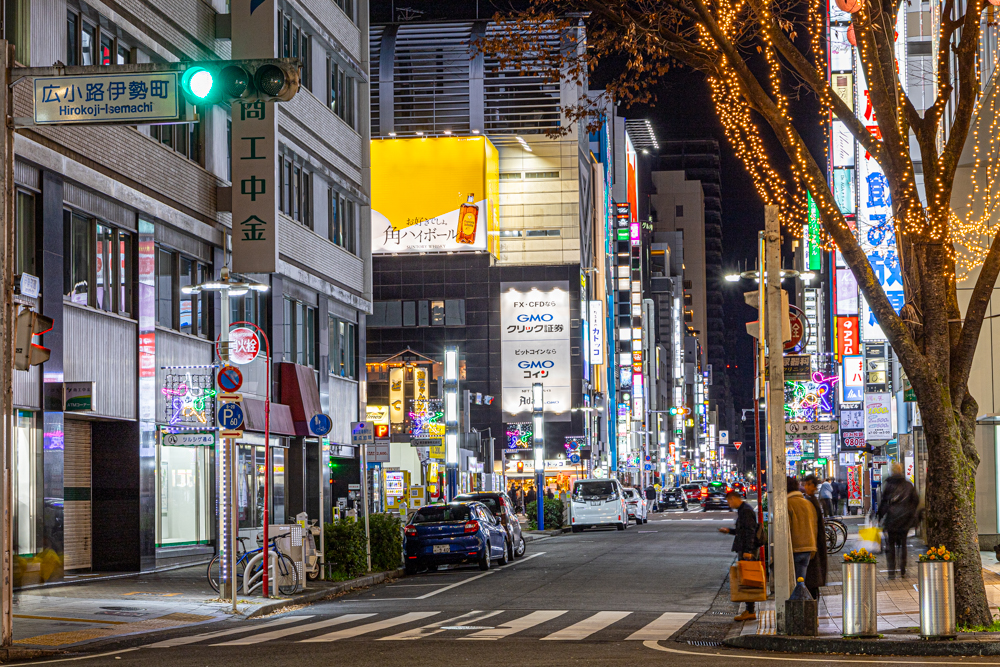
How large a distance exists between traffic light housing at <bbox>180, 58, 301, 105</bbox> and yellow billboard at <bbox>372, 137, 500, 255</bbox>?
75.3 m

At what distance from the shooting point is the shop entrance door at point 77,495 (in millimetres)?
26203

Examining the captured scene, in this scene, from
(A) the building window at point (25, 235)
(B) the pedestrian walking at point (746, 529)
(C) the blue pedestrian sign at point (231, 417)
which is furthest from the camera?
(A) the building window at point (25, 235)

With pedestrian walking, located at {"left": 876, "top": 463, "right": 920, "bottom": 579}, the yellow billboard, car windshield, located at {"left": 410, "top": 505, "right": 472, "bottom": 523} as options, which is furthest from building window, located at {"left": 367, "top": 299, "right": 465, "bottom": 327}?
pedestrian walking, located at {"left": 876, "top": 463, "right": 920, "bottom": 579}

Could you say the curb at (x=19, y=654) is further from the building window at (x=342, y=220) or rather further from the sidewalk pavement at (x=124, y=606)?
the building window at (x=342, y=220)

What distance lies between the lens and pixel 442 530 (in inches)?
1108

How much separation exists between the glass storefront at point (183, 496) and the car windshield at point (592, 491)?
20190 millimetres

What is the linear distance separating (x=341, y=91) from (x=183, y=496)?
61.1 ft

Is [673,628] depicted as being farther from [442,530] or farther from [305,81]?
[305,81]

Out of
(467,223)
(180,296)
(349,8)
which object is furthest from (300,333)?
(467,223)

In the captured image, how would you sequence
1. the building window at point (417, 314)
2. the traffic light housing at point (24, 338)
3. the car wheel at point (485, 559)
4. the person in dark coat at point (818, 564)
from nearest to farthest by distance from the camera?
the traffic light housing at point (24, 338), the person in dark coat at point (818, 564), the car wheel at point (485, 559), the building window at point (417, 314)

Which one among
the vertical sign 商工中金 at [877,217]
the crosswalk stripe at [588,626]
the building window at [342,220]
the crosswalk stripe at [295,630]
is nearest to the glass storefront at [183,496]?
the crosswalk stripe at [295,630]

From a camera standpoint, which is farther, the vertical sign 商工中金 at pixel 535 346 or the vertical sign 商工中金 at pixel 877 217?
the vertical sign 商工中金 at pixel 535 346

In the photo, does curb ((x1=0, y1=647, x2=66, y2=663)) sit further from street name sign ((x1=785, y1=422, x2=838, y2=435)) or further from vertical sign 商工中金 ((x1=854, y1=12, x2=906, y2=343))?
vertical sign 商工中金 ((x1=854, y1=12, x2=906, y2=343))

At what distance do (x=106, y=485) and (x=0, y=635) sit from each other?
13.8m
